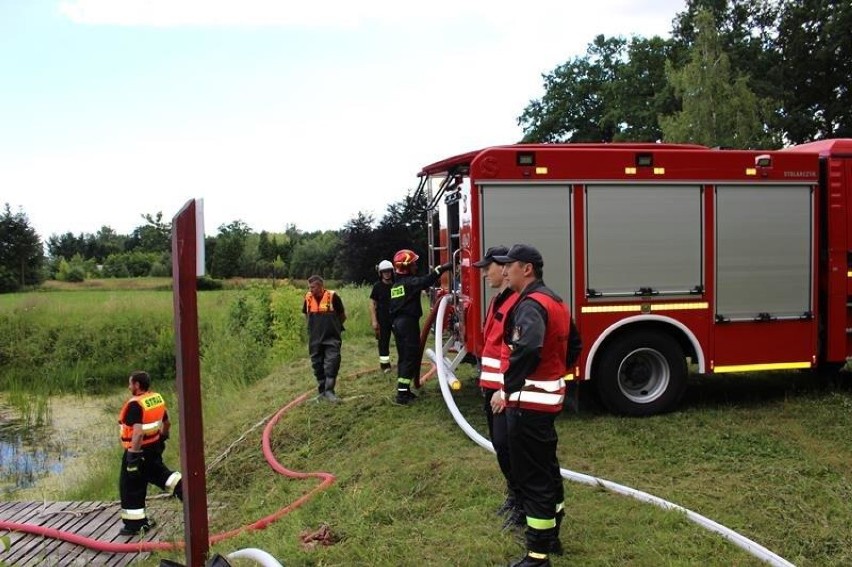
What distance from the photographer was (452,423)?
6887mm

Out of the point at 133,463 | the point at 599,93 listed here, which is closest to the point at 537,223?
the point at 133,463

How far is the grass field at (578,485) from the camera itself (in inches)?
160

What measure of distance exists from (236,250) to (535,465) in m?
45.8

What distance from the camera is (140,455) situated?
620cm

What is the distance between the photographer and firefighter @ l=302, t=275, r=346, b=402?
8258 millimetres

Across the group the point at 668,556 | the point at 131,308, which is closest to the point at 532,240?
the point at 668,556

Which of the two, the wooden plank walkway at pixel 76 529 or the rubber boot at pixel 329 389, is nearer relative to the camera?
the wooden plank walkway at pixel 76 529

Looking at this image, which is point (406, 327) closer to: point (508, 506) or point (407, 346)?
point (407, 346)

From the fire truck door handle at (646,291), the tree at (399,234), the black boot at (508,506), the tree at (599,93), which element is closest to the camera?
the black boot at (508,506)

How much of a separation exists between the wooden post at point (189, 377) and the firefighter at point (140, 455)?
113 inches

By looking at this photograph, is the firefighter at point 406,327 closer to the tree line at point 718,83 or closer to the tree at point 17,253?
the tree line at point 718,83

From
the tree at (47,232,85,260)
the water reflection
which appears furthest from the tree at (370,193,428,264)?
the tree at (47,232,85,260)

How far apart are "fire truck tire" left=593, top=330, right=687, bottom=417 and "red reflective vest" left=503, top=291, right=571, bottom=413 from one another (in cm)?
326

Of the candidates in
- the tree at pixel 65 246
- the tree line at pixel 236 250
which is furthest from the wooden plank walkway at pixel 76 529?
the tree at pixel 65 246
